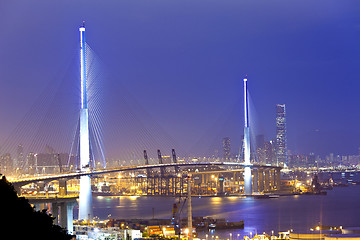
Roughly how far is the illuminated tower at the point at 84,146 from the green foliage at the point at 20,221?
11763 mm

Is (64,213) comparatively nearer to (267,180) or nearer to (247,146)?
(247,146)

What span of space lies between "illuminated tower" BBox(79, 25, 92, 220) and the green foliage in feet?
38.6

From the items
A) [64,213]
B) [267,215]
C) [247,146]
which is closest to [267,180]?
[247,146]

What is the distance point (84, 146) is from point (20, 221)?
12.8 m

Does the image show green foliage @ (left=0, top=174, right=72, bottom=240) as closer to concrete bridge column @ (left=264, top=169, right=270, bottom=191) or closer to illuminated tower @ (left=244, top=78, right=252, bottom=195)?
illuminated tower @ (left=244, top=78, right=252, bottom=195)

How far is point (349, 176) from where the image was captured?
68.9 metres

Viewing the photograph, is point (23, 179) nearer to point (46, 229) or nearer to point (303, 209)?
point (46, 229)

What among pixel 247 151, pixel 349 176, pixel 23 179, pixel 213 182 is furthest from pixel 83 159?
pixel 349 176

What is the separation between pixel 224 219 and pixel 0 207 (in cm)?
1754

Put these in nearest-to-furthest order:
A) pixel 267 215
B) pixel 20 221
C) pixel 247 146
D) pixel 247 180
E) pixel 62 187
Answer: pixel 20 221
pixel 62 187
pixel 267 215
pixel 247 146
pixel 247 180

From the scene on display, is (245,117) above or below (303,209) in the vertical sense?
above

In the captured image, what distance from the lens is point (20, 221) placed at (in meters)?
7.10

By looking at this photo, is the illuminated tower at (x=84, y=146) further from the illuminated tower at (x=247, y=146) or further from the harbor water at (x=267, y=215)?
the illuminated tower at (x=247, y=146)

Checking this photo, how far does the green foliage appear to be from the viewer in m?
6.79
